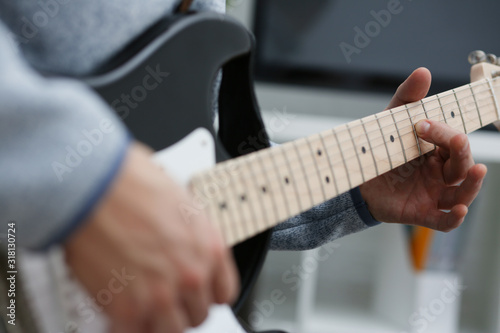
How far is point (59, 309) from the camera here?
0.35 m

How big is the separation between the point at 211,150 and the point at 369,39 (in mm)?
1227

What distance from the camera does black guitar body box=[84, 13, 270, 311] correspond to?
15.4 inches

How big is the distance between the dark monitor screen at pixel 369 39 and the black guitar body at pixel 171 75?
1070 millimetres

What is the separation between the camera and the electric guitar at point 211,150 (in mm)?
352

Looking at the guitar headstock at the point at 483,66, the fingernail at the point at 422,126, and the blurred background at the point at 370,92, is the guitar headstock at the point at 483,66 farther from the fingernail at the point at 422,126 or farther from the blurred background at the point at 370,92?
the blurred background at the point at 370,92

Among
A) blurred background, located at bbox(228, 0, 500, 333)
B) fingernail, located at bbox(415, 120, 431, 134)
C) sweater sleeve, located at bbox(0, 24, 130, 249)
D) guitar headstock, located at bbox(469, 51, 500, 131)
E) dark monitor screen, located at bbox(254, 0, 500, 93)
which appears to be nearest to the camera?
sweater sleeve, located at bbox(0, 24, 130, 249)

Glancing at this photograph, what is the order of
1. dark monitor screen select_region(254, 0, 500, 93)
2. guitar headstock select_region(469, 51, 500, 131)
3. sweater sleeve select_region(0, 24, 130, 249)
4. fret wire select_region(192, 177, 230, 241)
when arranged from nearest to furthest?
sweater sleeve select_region(0, 24, 130, 249) < fret wire select_region(192, 177, 230, 241) < guitar headstock select_region(469, 51, 500, 131) < dark monitor screen select_region(254, 0, 500, 93)

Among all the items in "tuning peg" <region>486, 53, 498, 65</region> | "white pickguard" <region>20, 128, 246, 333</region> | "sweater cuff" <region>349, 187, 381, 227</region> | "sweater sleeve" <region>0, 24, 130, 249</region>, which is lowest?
"sweater cuff" <region>349, 187, 381, 227</region>

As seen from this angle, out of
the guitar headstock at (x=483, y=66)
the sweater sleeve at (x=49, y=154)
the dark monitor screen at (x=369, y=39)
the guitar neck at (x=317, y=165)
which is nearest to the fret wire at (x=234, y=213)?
the guitar neck at (x=317, y=165)

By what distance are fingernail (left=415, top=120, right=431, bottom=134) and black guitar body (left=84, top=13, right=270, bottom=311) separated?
0.75 ft

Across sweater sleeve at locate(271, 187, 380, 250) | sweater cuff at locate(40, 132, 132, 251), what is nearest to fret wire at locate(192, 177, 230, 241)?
sweater cuff at locate(40, 132, 132, 251)

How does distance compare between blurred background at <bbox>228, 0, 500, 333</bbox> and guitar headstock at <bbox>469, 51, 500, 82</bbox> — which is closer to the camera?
guitar headstock at <bbox>469, 51, 500, 82</bbox>

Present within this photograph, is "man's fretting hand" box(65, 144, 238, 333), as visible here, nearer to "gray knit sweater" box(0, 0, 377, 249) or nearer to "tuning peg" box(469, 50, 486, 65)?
"gray knit sweater" box(0, 0, 377, 249)

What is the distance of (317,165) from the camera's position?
1.51ft
